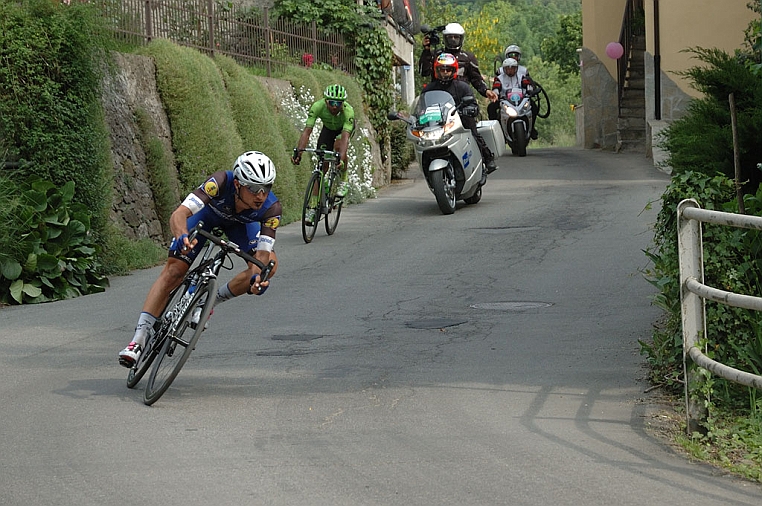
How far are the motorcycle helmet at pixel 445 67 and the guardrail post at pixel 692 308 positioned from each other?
12.7 m

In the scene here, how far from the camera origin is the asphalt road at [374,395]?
5.66 meters

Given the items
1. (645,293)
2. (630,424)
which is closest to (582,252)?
(645,293)

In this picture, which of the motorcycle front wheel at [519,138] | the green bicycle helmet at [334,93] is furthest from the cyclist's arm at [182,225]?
the motorcycle front wheel at [519,138]

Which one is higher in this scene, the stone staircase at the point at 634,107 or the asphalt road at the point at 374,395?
the stone staircase at the point at 634,107

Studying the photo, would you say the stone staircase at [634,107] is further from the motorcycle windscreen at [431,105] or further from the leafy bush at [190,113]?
the leafy bush at [190,113]

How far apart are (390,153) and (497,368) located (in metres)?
18.0

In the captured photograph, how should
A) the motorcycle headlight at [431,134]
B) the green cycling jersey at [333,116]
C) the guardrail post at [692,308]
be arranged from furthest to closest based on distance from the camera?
the motorcycle headlight at [431,134]
the green cycling jersey at [333,116]
the guardrail post at [692,308]

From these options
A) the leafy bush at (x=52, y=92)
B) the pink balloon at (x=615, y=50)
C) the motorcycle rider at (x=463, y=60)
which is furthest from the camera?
the pink balloon at (x=615, y=50)

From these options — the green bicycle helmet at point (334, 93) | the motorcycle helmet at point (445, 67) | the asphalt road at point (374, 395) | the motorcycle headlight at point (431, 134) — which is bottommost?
the asphalt road at point (374, 395)

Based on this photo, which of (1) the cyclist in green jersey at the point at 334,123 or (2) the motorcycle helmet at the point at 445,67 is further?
(2) the motorcycle helmet at the point at 445,67

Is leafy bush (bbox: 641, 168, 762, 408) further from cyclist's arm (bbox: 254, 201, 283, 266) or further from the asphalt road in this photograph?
cyclist's arm (bbox: 254, 201, 283, 266)

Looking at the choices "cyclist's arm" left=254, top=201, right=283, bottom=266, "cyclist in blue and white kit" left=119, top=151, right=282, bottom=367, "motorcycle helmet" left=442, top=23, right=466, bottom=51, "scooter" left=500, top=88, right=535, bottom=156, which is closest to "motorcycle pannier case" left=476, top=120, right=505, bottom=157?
"motorcycle helmet" left=442, top=23, right=466, bottom=51

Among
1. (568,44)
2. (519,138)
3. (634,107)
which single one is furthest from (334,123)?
(568,44)

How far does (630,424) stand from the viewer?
6.83 m
